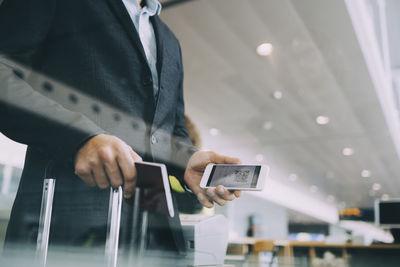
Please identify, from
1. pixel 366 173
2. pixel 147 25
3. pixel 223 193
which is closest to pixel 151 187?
pixel 223 193

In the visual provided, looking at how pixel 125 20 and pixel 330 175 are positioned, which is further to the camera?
pixel 330 175

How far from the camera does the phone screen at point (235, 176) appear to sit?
670mm

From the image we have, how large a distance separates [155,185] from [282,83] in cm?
404

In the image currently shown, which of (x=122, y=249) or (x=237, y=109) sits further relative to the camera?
(x=237, y=109)

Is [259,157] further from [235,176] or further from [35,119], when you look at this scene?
[35,119]

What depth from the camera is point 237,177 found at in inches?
27.2

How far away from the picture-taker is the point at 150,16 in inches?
39.3

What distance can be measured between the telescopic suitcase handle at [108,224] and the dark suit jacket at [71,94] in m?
0.07

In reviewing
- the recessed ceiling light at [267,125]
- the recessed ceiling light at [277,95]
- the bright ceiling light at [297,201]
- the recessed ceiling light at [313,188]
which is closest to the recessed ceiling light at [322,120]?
the recessed ceiling light at [267,125]

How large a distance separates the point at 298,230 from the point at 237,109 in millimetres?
13684

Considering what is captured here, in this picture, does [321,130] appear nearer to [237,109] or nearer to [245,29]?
[237,109]

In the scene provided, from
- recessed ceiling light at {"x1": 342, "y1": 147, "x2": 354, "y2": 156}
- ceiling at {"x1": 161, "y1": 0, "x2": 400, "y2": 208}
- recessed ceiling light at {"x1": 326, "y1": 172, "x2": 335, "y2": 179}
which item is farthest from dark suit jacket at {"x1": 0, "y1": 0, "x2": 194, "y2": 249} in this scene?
recessed ceiling light at {"x1": 326, "y1": 172, "x2": 335, "y2": 179}

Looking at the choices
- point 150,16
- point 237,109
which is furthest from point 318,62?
point 150,16

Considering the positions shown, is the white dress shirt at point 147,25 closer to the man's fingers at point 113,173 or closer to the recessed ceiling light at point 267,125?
the man's fingers at point 113,173
